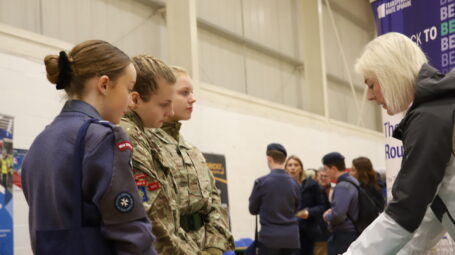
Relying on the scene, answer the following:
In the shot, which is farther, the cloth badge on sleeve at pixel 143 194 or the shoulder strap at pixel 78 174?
the cloth badge on sleeve at pixel 143 194

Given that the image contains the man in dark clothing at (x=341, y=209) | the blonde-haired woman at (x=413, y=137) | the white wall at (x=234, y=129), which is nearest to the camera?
the blonde-haired woman at (x=413, y=137)

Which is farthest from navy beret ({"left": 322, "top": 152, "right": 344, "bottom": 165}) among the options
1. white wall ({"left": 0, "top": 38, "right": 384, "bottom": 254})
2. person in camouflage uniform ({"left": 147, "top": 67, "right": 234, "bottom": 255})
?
person in camouflage uniform ({"left": 147, "top": 67, "right": 234, "bottom": 255})

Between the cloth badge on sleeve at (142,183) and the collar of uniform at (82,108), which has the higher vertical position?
the collar of uniform at (82,108)

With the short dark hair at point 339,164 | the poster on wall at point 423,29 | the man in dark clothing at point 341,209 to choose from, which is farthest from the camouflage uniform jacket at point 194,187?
the short dark hair at point 339,164

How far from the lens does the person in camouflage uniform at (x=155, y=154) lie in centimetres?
223

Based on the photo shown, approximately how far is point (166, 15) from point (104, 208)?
699 centimetres

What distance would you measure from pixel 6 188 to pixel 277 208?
2.80m

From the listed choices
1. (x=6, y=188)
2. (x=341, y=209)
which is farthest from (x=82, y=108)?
(x=341, y=209)

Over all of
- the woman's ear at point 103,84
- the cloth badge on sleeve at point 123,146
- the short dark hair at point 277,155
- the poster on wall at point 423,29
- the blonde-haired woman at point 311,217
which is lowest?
the blonde-haired woman at point 311,217

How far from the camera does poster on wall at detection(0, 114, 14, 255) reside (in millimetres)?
4742

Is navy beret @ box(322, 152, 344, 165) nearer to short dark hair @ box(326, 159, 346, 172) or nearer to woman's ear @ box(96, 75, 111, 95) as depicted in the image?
short dark hair @ box(326, 159, 346, 172)

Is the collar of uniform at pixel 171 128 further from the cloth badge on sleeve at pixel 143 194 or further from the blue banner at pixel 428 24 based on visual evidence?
the blue banner at pixel 428 24

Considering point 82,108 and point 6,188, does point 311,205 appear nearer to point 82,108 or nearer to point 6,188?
point 6,188

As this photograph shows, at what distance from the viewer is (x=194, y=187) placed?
2.67 m
